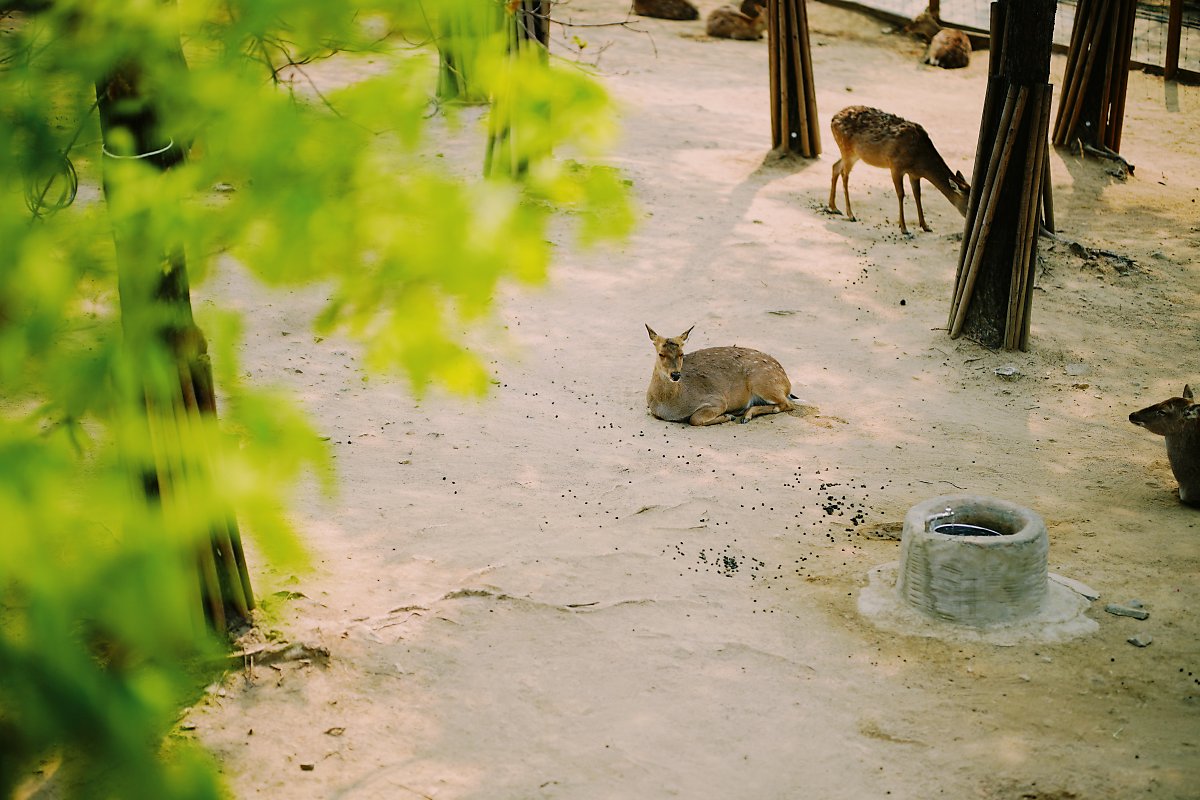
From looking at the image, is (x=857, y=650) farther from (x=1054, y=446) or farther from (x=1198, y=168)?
(x=1198, y=168)

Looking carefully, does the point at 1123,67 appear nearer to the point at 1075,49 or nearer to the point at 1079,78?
the point at 1079,78

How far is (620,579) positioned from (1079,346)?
5.27m

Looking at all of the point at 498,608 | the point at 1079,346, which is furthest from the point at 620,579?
the point at 1079,346

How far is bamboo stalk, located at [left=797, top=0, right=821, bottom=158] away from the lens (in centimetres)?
1276

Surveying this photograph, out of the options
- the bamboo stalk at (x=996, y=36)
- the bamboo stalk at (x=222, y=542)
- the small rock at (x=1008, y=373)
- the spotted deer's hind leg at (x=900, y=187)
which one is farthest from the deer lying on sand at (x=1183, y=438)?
the bamboo stalk at (x=222, y=542)

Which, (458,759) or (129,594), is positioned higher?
(129,594)

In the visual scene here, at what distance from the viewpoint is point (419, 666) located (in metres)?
5.26

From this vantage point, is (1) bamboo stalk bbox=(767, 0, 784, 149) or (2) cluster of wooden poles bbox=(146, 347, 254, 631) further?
(1) bamboo stalk bbox=(767, 0, 784, 149)

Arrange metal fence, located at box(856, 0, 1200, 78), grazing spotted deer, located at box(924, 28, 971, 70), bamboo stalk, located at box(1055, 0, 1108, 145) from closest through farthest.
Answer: bamboo stalk, located at box(1055, 0, 1108, 145)
metal fence, located at box(856, 0, 1200, 78)
grazing spotted deer, located at box(924, 28, 971, 70)

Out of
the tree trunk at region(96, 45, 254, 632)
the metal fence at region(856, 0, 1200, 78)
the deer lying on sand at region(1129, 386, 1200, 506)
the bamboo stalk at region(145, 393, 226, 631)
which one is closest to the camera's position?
the tree trunk at region(96, 45, 254, 632)

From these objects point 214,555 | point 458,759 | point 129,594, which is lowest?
point 458,759

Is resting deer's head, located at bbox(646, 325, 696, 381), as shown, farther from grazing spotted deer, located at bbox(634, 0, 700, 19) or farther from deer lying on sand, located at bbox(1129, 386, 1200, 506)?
grazing spotted deer, located at bbox(634, 0, 700, 19)

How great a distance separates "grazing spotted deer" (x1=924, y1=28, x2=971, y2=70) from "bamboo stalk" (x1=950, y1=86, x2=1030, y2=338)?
1004 cm

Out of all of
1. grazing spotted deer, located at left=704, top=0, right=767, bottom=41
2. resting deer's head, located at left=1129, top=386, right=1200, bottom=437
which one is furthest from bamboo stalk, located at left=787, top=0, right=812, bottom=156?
resting deer's head, located at left=1129, top=386, right=1200, bottom=437
